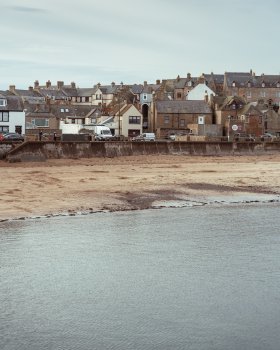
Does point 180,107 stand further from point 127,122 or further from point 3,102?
point 3,102

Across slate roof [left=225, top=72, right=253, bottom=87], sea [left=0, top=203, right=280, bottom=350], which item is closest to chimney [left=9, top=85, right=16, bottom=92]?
slate roof [left=225, top=72, right=253, bottom=87]

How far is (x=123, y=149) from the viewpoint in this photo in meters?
68.7

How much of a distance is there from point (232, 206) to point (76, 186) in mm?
11068

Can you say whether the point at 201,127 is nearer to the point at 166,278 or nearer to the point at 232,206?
the point at 232,206

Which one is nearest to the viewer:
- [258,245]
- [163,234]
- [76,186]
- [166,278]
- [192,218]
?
[166,278]

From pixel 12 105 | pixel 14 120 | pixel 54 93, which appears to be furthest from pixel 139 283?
pixel 54 93

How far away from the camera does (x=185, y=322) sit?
16.2 m

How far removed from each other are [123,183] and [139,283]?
24.8 m

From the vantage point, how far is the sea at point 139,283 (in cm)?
1527

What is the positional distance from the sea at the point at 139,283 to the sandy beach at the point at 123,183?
460 centimetres

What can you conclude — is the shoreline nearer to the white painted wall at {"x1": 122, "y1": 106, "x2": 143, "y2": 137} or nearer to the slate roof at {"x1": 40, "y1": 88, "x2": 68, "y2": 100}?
the white painted wall at {"x1": 122, "y1": 106, "x2": 143, "y2": 137}

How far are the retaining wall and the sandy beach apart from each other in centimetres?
153

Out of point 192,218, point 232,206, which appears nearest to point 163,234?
point 192,218

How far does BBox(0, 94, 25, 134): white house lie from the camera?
100 metres
